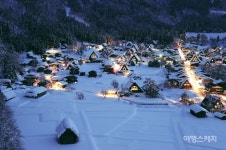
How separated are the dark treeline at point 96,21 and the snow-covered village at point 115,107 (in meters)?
19.6

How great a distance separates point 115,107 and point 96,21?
374 feet

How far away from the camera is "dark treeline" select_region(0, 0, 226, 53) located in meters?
97.9

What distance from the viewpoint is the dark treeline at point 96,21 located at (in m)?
97.9

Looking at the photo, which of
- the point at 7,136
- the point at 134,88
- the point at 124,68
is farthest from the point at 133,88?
the point at 7,136

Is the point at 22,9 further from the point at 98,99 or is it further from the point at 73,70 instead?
the point at 98,99

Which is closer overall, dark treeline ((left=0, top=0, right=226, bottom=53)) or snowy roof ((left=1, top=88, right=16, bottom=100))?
snowy roof ((left=1, top=88, right=16, bottom=100))

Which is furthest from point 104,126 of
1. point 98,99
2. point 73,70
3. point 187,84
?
point 73,70

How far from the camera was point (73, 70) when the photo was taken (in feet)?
226

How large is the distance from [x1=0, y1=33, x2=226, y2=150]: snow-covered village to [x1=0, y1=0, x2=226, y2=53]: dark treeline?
19572mm

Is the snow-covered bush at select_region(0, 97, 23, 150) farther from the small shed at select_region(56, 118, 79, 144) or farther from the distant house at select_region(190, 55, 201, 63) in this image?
the distant house at select_region(190, 55, 201, 63)

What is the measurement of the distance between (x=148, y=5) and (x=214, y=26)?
40553 mm

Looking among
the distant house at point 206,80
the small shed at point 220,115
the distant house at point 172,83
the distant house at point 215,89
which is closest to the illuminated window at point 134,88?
the distant house at point 172,83

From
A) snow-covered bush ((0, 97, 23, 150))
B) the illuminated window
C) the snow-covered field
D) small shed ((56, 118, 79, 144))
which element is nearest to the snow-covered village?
the snow-covered field

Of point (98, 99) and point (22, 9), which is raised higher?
point (22, 9)
